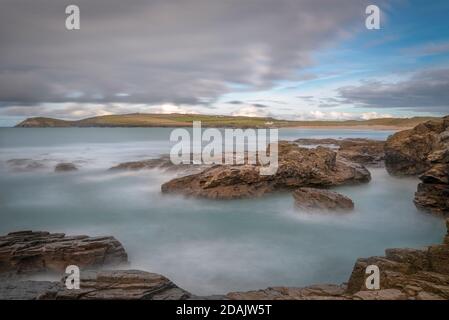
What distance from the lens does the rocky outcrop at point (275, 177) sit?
1218cm

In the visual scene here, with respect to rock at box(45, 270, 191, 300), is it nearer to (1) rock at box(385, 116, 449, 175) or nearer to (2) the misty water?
(2) the misty water

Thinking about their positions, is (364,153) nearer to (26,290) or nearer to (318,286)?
(318,286)

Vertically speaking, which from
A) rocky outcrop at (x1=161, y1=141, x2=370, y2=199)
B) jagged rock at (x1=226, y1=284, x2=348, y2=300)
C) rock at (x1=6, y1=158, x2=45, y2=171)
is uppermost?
rock at (x1=6, y1=158, x2=45, y2=171)

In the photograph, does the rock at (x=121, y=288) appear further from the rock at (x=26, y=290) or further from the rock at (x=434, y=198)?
the rock at (x=434, y=198)

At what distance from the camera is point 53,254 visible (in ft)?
22.1

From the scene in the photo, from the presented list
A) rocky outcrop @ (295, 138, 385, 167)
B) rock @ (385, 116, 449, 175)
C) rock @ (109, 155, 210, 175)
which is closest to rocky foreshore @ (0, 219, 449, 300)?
rock @ (385, 116, 449, 175)

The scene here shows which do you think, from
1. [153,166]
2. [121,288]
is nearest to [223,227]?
[121,288]

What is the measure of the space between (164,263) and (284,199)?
5745 mm

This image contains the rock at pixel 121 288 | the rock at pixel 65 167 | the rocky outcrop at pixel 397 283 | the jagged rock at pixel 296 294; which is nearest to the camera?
the rocky outcrop at pixel 397 283

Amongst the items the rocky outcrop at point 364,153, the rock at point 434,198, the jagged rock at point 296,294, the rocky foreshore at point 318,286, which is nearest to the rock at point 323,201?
the rock at point 434,198

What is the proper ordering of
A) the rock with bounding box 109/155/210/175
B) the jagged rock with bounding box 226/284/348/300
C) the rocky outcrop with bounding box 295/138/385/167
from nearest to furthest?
the jagged rock with bounding box 226/284/348/300 < the rock with bounding box 109/155/210/175 < the rocky outcrop with bounding box 295/138/385/167

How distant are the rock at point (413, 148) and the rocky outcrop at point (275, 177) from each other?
7.50 ft

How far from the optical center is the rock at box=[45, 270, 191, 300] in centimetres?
488
